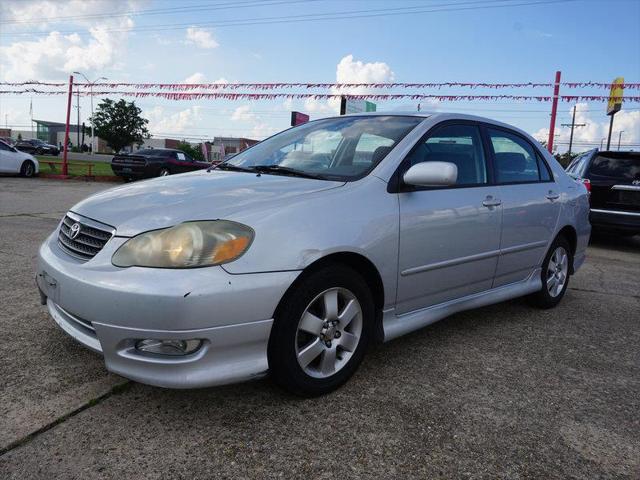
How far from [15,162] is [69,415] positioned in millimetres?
18059

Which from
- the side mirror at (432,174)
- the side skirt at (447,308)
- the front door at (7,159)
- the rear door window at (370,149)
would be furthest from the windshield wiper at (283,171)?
the front door at (7,159)

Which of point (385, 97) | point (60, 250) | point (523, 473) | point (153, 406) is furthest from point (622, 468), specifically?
point (385, 97)

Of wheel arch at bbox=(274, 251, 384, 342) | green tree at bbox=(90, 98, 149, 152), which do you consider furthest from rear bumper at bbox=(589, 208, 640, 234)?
green tree at bbox=(90, 98, 149, 152)

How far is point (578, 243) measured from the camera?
4.53 metres

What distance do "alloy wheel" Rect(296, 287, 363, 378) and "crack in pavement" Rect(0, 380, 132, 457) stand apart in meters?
0.89

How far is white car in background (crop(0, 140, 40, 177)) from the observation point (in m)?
17.0

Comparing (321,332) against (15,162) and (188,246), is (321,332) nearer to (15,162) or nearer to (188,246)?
(188,246)

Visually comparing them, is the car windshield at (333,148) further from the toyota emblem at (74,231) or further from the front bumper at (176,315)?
the toyota emblem at (74,231)

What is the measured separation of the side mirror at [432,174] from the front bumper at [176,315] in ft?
3.05

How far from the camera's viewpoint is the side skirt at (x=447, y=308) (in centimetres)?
284

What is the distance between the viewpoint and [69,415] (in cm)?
224

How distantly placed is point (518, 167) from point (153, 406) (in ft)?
9.91

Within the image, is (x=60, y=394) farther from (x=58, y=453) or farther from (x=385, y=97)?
(x=385, y=97)

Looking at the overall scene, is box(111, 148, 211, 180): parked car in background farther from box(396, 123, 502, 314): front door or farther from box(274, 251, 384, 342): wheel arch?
box(274, 251, 384, 342): wheel arch
